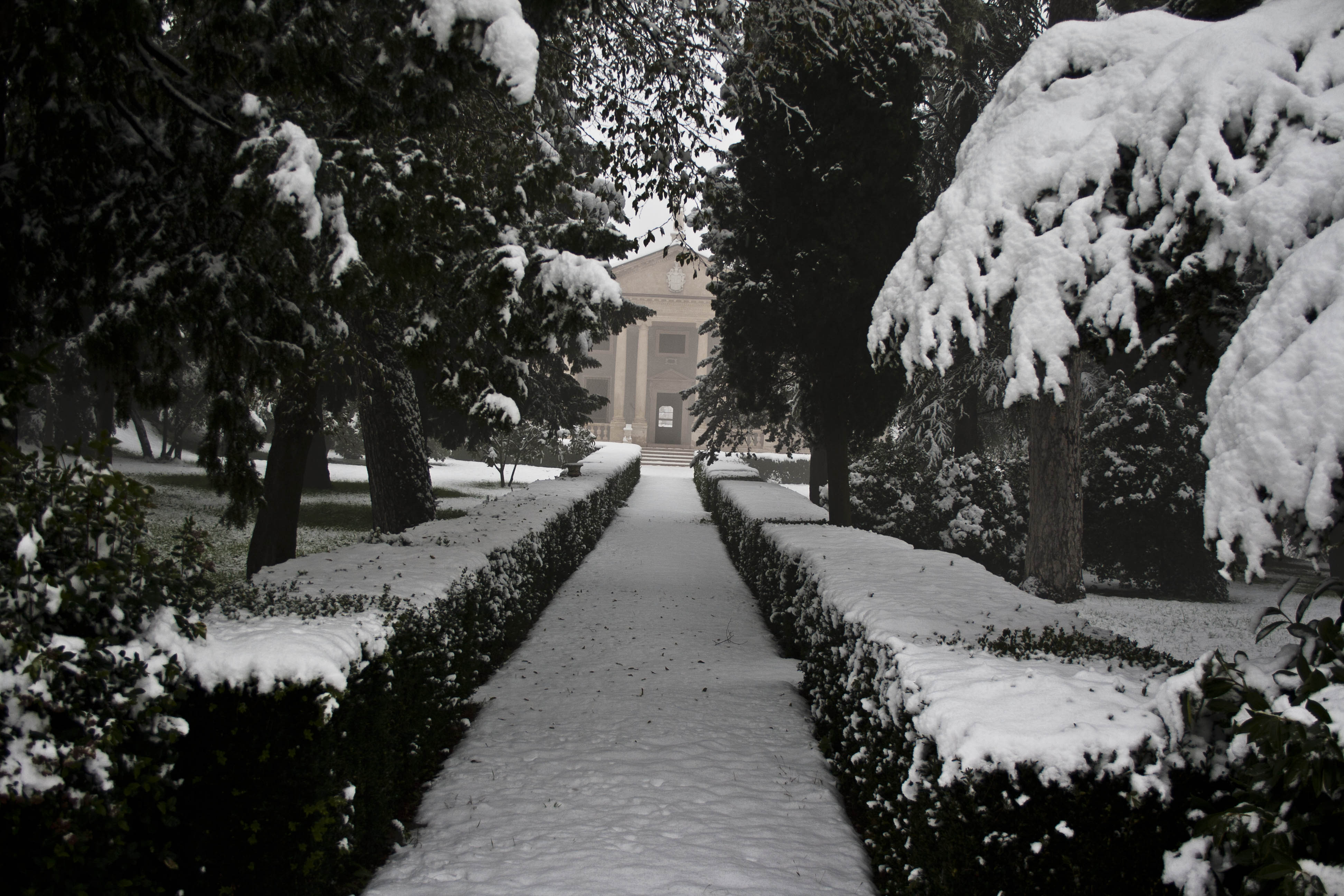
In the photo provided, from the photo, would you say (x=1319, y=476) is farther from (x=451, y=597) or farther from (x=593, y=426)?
(x=593, y=426)

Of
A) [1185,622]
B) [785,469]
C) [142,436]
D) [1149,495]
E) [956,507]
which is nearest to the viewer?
[1185,622]

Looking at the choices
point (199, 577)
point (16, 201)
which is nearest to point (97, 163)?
point (16, 201)

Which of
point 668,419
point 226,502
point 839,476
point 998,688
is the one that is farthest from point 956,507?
point 668,419

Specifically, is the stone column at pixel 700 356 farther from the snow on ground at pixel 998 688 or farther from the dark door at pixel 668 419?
the snow on ground at pixel 998 688

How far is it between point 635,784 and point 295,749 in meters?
2.14

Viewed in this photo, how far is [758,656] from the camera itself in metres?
7.61

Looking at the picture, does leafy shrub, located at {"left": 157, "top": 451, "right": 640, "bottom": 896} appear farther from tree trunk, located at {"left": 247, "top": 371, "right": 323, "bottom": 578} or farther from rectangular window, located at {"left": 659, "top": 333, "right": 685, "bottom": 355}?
rectangular window, located at {"left": 659, "top": 333, "right": 685, "bottom": 355}

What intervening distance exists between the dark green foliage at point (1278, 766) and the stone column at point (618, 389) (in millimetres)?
42947

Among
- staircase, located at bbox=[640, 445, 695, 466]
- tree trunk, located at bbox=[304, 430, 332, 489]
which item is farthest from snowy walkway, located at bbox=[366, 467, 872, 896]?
staircase, located at bbox=[640, 445, 695, 466]

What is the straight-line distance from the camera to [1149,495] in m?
12.9

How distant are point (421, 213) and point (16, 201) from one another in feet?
6.59

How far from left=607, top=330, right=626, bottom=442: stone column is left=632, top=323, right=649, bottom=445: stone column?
0.77 meters

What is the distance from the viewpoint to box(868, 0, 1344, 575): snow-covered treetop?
8.98 ft

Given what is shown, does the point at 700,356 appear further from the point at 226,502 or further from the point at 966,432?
the point at 226,502
